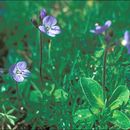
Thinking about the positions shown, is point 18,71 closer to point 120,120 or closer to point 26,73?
point 26,73

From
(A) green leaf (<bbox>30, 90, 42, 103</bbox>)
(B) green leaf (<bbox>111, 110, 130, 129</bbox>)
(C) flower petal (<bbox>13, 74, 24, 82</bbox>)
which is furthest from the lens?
(A) green leaf (<bbox>30, 90, 42, 103</bbox>)

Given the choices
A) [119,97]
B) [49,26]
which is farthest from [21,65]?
[119,97]

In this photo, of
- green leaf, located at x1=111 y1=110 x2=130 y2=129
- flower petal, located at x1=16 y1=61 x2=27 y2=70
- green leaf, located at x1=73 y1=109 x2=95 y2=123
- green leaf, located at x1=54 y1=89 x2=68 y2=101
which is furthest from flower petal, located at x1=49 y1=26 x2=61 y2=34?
green leaf, located at x1=111 y1=110 x2=130 y2=129

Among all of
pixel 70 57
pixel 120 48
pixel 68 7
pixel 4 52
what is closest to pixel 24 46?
pixel 4 52

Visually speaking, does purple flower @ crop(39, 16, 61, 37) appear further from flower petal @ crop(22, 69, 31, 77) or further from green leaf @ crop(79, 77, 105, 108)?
green leaf @ crop(79, 77, 105, 108)

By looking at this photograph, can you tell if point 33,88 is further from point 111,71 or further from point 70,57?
point 111,71

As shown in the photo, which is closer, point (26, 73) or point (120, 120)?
point (120, 120)

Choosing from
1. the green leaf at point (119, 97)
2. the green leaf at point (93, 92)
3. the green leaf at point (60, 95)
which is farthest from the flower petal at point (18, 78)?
the green leaf at point (119, 97)
